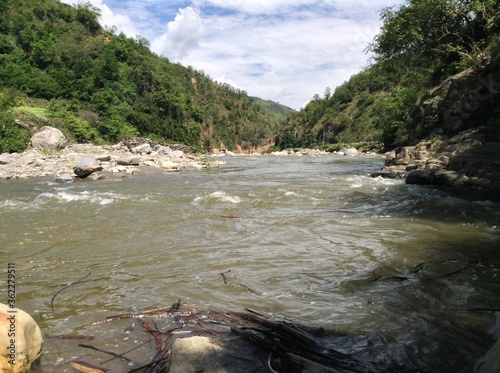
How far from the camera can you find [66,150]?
78.8ft

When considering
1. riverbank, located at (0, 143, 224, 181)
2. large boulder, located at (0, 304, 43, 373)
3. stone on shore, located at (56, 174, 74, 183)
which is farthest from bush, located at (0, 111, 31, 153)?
large boulder, located at (0, 304, 43, 373)

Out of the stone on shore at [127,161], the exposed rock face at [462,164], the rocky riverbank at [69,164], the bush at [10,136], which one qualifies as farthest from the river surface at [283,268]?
the bush at [10,136]

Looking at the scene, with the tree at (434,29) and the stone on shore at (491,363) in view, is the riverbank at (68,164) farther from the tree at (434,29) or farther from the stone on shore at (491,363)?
the stone on shore at (491,363)

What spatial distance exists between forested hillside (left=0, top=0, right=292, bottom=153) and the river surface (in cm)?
1971

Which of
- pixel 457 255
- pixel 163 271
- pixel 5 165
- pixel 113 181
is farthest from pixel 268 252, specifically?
pixel 5 165

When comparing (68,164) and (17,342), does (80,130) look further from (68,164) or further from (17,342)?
(17,342)

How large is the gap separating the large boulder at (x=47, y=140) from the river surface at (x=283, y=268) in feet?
52.1

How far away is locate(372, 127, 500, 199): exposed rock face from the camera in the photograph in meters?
9.61

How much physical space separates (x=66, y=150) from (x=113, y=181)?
11.4 metres

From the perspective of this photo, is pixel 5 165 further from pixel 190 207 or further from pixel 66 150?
pixel 190 207

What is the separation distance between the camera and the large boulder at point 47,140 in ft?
75.4

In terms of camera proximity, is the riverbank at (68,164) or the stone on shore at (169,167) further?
the stone on shore at (169,167)

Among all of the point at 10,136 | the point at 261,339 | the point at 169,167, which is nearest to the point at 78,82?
the point at 10,136

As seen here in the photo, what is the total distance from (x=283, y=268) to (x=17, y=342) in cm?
312
